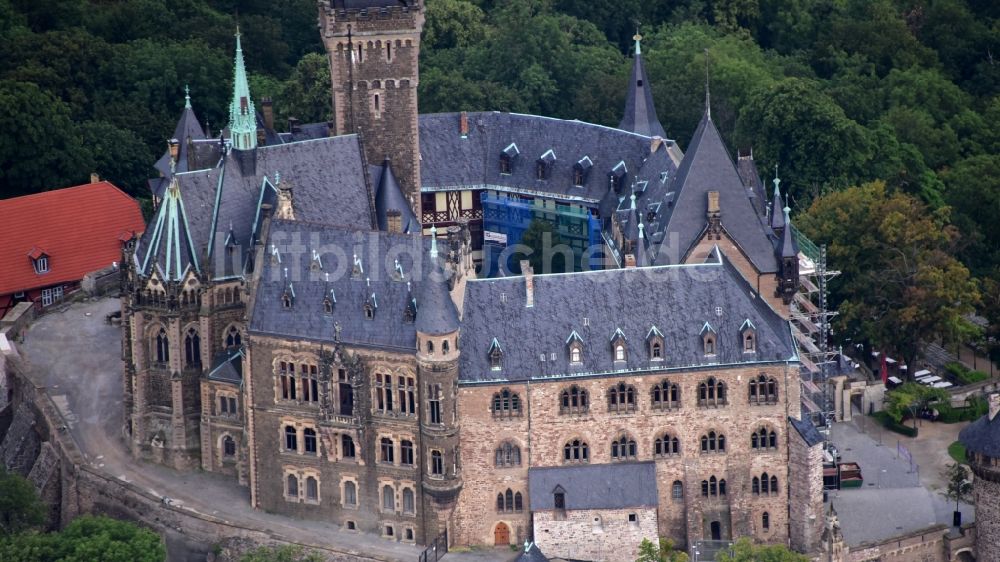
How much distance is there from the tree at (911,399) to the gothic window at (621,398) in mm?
26779

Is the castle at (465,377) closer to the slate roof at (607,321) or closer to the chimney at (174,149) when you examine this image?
the slate roof at (607,321)

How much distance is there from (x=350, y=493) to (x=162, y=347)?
1589cm

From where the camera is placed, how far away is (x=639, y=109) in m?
195

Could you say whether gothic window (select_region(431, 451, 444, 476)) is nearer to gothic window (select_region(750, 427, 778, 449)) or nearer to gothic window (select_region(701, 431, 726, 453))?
gothic window (select_region(701, 431, 726, 453))

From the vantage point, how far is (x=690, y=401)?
156000 mm

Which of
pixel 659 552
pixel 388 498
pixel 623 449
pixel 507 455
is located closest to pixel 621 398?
pixel 623 449

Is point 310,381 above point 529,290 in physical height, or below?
below

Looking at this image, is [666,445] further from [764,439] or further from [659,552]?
[659,552]

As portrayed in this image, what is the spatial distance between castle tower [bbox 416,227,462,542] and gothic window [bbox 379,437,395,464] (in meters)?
2.35

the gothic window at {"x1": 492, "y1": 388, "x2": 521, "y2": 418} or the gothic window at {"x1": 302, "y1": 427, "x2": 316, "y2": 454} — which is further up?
the gothic window at {"x1": 492, "y1": 388, "x2": 521, "y2": 418}

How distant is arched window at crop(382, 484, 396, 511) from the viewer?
516 ft

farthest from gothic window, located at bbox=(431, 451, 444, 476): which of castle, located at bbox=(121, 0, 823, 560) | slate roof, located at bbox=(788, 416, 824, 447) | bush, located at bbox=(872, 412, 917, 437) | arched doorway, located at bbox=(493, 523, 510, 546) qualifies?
bush, located at bbox=(872, 412, 917, 437)

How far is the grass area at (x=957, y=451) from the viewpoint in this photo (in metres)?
170

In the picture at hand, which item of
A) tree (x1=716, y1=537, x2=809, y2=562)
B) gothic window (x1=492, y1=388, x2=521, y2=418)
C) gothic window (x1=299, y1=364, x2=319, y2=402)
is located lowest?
tree (x1=716, y1=537, x2=809, y2=562)
